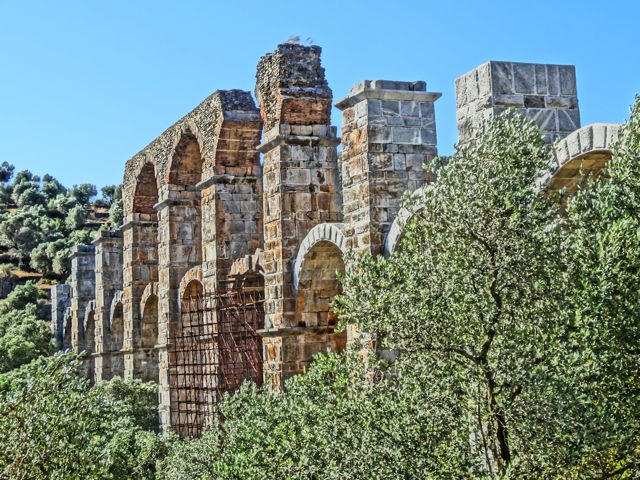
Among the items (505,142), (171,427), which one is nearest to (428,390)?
(505,142)

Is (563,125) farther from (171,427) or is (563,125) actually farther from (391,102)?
(171,427)

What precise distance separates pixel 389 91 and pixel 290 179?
10.1ft

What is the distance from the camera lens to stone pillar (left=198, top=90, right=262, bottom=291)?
17188mm

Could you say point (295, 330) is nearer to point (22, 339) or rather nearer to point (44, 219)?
point (22, 339)

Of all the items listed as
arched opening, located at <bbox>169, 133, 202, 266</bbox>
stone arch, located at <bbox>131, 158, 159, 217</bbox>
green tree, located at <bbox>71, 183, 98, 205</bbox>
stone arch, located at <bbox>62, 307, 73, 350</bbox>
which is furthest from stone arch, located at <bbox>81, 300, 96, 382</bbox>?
green tree, located at <bbox>71, 183, 98, 205</bbox>

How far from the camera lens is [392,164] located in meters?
11.7

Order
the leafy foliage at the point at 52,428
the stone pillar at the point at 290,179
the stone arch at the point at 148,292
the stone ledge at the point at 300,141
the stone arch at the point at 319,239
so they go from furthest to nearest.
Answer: the stone arch at the point at 148,292 < the stone ledge at the point at 300,141 < the stone pillar at the point at 290,179 < the stone arch at the point at 319,239 < the leafy foliage at the point at 52,428

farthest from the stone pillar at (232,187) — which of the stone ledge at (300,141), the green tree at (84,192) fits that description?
the green tree at (84,192)

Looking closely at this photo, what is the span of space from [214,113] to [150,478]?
21.5 feet

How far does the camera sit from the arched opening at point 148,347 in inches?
895

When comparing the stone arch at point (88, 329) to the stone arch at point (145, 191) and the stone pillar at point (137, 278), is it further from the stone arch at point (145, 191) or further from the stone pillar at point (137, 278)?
the stone arch at point (145, 191)

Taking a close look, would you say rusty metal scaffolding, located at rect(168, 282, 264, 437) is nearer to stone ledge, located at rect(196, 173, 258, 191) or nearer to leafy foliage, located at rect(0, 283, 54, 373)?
stone ledge, located at rect(196, 173, 258, 191)

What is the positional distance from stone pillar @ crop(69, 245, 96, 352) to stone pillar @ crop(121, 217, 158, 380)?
22.4 ft

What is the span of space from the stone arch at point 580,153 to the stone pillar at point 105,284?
64.5 ft
